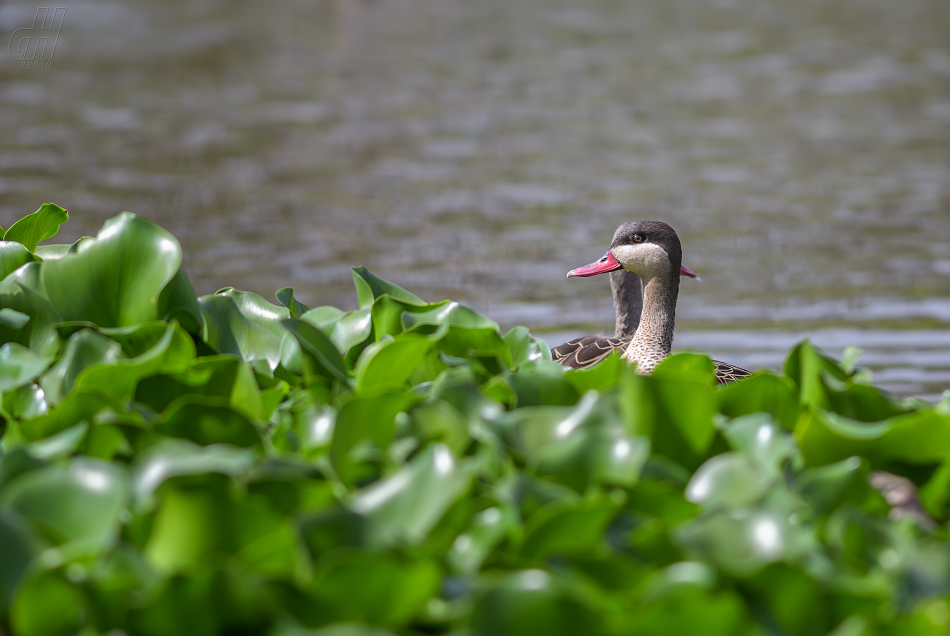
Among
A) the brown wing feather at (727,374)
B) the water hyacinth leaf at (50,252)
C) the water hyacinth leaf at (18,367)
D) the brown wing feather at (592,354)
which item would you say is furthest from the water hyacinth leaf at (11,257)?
the brown wing feather at (727,374)

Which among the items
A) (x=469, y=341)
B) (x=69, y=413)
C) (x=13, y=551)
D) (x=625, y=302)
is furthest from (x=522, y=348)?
(x=625, y=302)

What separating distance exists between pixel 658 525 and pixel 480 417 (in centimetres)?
60

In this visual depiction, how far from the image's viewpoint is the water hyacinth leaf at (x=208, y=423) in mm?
2383

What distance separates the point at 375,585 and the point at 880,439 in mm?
1057

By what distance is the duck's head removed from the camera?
23.3ft

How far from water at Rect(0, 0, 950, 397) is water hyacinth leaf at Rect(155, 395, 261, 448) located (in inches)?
247

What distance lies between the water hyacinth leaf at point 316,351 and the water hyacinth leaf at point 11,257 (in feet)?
3.38

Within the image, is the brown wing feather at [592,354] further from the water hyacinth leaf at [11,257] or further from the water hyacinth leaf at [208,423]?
the water hyacinth leaf at [208,423]

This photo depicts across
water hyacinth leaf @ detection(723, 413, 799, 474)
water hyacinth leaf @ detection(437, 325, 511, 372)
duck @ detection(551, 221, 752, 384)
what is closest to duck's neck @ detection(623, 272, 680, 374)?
duck @ detection(551, 221, 752, 384)

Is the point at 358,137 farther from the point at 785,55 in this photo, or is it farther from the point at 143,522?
the point at 143,522

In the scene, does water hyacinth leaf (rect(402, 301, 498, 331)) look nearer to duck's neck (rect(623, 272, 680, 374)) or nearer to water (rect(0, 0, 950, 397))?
duck's neck (rect(623, 272, 680, 374))

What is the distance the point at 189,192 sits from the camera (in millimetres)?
→ 13328

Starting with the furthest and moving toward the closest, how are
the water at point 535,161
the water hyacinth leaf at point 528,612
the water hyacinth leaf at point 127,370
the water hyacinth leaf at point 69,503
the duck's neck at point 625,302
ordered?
the water at point 535,161 → the duck's neck at point 625,302 → the water hyacinth leaf at point 127,370 → the water hyacinth leaf at point 69,503 → the water hyacinth leaf at point 528,612

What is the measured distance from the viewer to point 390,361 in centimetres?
279
